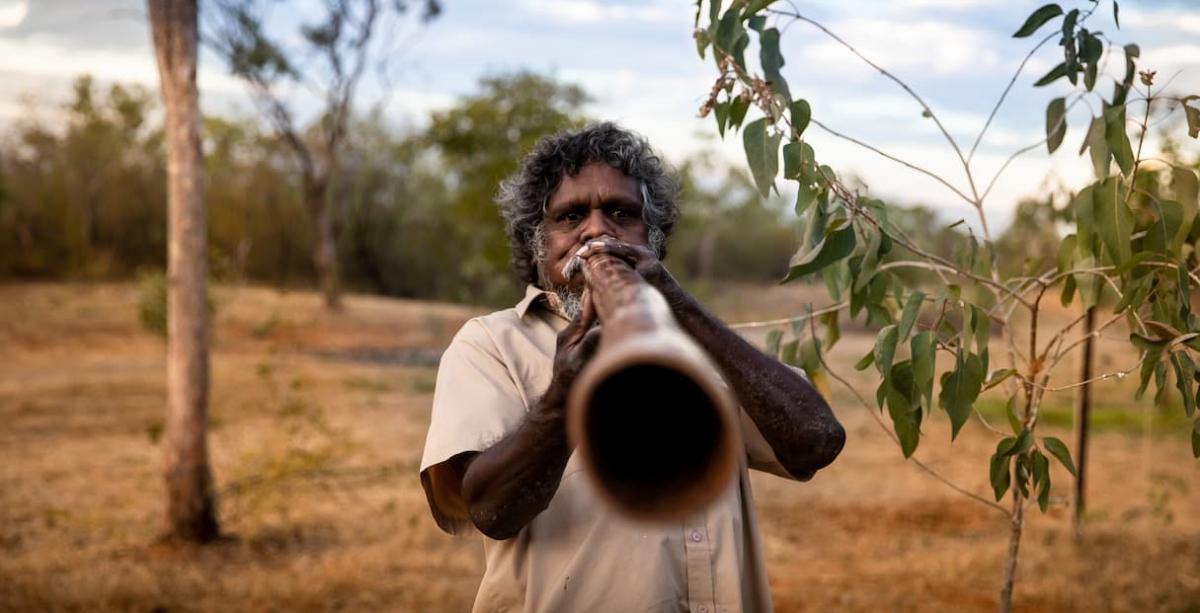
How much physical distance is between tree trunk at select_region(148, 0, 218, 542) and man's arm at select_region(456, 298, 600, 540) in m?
4.28

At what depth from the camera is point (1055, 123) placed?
223 cm

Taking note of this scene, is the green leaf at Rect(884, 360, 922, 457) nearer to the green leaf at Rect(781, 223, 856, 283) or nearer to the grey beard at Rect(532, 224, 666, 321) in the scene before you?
the green leaf at Rect(781, 223, 856, 283)

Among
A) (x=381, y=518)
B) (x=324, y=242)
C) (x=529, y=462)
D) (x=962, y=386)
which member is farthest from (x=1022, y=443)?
(x=324, y=242)

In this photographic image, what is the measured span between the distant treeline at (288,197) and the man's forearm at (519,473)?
13231 mm

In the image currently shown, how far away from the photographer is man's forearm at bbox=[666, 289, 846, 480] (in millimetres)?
1637

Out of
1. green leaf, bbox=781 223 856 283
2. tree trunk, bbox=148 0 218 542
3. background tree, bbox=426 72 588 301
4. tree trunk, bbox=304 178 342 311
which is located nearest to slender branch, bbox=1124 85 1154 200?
green leaf, bbox=781 223 856 283

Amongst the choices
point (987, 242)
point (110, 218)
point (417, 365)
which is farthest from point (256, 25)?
point (987, 242)

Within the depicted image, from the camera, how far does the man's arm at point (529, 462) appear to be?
147 centimetres

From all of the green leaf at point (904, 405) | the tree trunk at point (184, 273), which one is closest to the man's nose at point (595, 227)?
the green leaf at point (904, 405)

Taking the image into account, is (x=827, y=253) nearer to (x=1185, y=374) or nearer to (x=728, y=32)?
(x=728, y=32)

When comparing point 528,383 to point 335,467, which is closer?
point 528,383

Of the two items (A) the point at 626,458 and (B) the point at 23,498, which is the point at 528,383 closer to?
(A) the point at 626,458

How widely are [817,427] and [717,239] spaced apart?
34583 mm

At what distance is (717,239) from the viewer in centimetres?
3597
